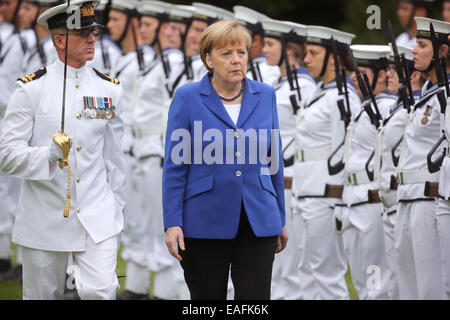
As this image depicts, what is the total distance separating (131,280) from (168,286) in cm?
52

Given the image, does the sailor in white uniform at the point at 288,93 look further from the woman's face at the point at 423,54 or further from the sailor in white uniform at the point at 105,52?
the sailor in white uniform at the point at 105,52

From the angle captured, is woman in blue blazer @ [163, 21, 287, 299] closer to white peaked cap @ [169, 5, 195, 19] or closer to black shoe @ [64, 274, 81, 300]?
black shoe @ [64, 274, 81, 300]

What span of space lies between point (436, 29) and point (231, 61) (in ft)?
6.70

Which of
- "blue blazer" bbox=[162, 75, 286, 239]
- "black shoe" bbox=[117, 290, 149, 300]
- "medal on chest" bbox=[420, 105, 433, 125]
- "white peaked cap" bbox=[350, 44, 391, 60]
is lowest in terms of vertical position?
"black shoe" bbox=[117, 290, 149, 300]

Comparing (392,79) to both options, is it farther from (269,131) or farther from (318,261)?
(269,131)

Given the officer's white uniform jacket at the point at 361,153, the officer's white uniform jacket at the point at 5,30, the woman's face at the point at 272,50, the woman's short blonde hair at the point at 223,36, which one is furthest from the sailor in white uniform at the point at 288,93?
the officer's white uniform jacket at the point at 5,30

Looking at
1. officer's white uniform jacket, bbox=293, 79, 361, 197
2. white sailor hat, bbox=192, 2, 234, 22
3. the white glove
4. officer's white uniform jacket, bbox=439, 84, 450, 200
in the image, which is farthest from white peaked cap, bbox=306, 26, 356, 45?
the white glove

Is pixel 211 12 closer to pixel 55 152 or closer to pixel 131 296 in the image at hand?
pixel 131 296

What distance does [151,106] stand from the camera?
395 inches

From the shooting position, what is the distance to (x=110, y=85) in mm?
6062

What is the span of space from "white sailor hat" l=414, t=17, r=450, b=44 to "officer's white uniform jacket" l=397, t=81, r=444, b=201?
314mm

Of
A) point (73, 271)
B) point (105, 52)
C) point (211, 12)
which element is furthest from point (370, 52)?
point (105, 52)

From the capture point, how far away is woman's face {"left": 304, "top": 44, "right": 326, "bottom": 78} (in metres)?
8.48
